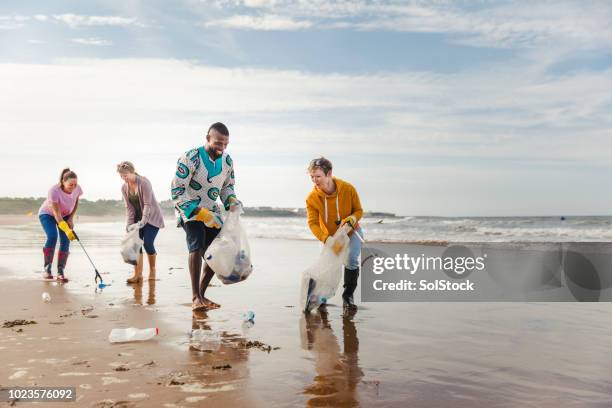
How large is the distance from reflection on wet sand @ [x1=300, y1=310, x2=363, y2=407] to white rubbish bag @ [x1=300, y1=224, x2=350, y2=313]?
23cm

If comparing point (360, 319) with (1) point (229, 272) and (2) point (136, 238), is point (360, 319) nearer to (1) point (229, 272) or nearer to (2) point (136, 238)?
(1) point (229, 272)

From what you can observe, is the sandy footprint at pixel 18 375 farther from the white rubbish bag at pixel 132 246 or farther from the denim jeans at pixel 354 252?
the white rubbish bag at pixel 132 246

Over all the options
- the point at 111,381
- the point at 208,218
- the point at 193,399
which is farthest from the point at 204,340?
the point at 208,218

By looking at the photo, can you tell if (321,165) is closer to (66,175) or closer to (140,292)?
(140,292)

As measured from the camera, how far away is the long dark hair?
315 inches

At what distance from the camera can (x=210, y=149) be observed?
555cm

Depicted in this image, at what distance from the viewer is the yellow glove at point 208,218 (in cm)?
545

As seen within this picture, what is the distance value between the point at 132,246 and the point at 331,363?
4.77 metres

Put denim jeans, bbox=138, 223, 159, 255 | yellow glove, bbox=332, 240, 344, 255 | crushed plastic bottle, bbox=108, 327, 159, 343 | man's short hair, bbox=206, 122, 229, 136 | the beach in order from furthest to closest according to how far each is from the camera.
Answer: denim jeans, bbox=138, 223, 159, 255, yellow glove, bbox=332, 240, 344, 255, man's short hair, bbox=206, 122, 229, 136, crushed plastic bottle, bbox=108, 327, 159, 343, the beach

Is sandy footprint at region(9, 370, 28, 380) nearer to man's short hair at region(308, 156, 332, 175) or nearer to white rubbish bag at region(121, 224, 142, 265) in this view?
man's short hair at region(308, 156, 332, 175)

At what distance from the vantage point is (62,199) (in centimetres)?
803

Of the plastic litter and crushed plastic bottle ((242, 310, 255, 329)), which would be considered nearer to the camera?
the plastic litter

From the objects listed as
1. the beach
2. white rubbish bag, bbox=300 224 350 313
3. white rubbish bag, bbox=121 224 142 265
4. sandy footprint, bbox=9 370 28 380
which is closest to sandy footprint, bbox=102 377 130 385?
the beach

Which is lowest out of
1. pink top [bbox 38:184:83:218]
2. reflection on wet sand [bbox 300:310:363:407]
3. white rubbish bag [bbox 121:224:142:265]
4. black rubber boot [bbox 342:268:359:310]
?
reflection on wet sand [bbox 300:310:363:407]
